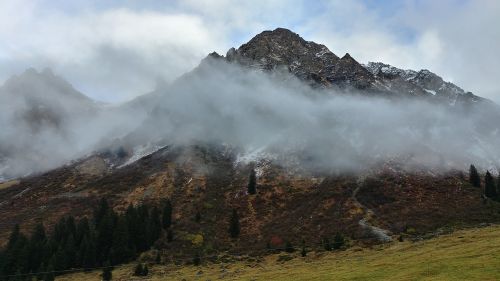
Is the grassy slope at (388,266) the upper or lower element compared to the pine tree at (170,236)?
lower

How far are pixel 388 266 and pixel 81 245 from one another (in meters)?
101

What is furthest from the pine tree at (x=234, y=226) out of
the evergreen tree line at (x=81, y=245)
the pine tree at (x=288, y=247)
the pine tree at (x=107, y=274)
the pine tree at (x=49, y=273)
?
the pine tree at (x=49, y=273)

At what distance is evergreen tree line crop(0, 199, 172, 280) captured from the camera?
137375 millimetres

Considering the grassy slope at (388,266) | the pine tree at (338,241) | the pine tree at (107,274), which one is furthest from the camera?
the pine tree at (338,241)

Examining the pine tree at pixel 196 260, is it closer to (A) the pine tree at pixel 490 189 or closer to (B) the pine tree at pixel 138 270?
(B) the pine tree at pixel 138 270

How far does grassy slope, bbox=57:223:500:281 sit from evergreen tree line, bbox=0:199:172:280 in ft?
24.0

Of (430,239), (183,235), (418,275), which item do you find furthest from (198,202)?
(418,275)

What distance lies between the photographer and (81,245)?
144m

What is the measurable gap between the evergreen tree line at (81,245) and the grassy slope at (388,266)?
24.0 feet

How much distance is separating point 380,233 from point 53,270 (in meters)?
99.8

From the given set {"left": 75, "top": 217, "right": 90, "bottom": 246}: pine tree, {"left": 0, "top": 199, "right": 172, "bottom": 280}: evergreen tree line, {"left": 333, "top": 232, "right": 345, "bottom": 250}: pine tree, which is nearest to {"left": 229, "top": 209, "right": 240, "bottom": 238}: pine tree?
{"left": 0, "top": 199, "right": 172, "bottom": 280}: evergreen tree line

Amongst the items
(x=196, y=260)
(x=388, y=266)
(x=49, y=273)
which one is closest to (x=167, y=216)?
(x=196, y=260)

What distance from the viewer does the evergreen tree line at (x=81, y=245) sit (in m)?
137

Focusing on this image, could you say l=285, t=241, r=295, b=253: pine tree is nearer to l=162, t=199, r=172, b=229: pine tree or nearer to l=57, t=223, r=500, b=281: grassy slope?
l=57, t=223, r=500, b=281: grassy slope
